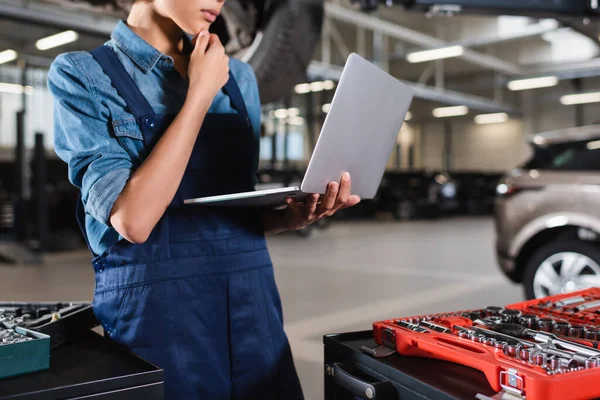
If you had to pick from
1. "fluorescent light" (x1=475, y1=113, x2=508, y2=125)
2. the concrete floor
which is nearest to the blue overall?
the concrete floor

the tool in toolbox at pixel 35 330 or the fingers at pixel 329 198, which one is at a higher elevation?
the fingers at pixel 329 198

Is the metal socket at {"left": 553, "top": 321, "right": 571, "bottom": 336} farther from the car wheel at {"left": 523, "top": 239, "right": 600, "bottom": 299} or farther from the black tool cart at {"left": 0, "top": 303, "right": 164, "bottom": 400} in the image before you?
the car wheel at {"left": 523, "top": 239, "right": 600, "bottom": 299}

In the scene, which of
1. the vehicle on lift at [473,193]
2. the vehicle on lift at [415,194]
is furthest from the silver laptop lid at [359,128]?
the vehicle on lift at [473,193]

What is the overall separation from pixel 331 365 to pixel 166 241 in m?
0.33

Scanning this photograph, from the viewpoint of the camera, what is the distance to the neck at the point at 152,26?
39.4 inches

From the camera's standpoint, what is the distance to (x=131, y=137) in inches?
35.4

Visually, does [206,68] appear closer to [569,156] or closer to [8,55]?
[569,156]

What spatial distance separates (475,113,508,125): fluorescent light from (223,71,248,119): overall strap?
21.0 metres

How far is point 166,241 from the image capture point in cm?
91

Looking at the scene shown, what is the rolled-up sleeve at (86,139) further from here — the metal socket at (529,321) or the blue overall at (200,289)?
the metal socket at (529,321)

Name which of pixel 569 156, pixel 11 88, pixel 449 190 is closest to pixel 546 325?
pixel 569 156

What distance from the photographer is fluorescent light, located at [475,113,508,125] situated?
20844 mm

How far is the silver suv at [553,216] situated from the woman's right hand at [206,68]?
3075 mm

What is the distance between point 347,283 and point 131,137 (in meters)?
4.11
